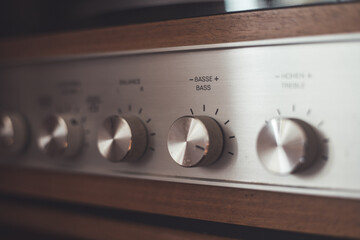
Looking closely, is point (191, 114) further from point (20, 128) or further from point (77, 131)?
point (20, 128)

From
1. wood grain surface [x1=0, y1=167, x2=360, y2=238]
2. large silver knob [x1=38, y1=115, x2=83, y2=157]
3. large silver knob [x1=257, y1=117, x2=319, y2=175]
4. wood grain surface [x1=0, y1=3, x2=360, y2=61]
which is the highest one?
wood grain surface [x1=0, y1=3, x2=360, y2=61]

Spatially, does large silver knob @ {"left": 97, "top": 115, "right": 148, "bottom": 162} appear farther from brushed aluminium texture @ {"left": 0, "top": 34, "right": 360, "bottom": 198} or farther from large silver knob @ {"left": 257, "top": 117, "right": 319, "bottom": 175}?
large silver knob @ {"left": 257, "top": 117, "right": 319, "bottom": 175}

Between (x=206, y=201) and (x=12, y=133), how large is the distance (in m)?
0.28

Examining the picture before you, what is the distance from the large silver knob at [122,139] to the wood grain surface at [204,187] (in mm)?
45

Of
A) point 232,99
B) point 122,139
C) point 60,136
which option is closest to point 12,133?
point 60,136

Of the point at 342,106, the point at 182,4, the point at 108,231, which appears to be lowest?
the point at 108,231

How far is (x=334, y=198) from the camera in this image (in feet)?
1.12

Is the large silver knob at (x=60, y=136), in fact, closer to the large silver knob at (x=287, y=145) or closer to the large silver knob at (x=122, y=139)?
the large silver knob at (x=122, y=139)

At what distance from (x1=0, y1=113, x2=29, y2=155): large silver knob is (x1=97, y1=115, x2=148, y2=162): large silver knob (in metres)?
0.16

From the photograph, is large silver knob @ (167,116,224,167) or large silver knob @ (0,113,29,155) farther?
large silver knob @ (0,113,29,155)

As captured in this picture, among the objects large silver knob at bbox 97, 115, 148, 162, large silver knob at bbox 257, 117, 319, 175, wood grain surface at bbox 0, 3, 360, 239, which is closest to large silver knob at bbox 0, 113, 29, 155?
wood grain surface at bbox 0, 3, 360, 239

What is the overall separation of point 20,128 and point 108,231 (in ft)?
0.61

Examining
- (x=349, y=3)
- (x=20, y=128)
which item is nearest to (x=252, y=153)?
(x=349, y=3)

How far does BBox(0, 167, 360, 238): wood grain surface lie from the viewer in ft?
1.13
